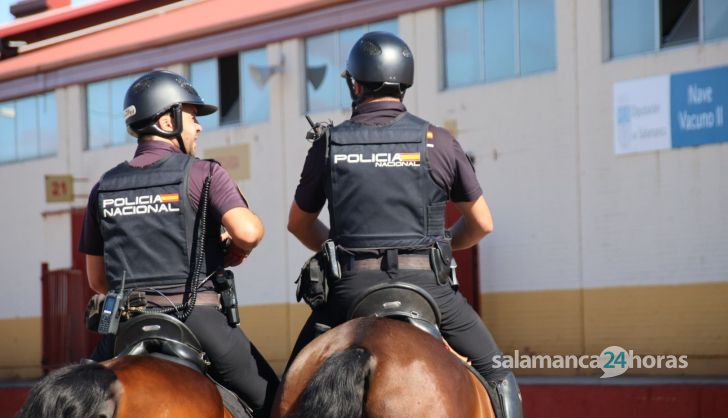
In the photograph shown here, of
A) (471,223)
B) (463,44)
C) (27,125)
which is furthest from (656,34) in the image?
(27,125)

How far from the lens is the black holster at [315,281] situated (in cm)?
538

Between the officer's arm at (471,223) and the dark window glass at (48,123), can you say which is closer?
the officer's arm at (471,223)

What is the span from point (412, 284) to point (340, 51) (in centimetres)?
1446

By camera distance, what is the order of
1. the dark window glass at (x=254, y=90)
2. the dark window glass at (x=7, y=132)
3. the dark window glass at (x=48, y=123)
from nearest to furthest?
1. the dark window glass at (x=254, y=90)
2. the dark window glass at (x=48, y=123)
3. the dark window glass at (x=7, y=132)

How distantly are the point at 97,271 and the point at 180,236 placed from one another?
69 centimetres

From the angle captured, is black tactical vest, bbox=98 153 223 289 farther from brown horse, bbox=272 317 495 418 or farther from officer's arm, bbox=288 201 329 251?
brown horse, bbox=272 317 495 418

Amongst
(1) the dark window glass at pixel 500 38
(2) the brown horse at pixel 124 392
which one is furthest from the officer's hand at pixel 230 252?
(1) the dark window glass at pixel 500 38

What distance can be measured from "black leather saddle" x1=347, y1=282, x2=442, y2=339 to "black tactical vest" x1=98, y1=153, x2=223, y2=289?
0.80m

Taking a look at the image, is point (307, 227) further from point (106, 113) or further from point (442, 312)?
point (106, 113)

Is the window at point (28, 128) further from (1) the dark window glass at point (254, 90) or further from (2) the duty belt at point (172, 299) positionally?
(2) the duty belt at point (172, 299)

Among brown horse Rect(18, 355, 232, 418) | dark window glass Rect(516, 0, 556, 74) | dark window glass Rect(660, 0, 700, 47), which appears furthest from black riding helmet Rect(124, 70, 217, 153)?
dark window glass Rect(516, 0, 556, 74)

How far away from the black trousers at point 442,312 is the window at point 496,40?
38.7ft

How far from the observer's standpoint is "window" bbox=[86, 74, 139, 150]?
898 inches

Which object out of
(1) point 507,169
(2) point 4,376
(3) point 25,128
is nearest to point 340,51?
(1) point 507,169
